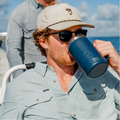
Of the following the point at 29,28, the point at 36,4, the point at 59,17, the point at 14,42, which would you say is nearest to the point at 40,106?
the point at 59,17

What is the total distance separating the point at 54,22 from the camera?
1.32 metres

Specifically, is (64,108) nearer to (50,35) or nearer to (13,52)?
(50,35)

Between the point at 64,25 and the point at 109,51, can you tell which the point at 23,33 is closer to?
the point at 64,25

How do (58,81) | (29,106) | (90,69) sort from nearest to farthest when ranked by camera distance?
1. (90,69)
2. (29,106)
3. (58,81)

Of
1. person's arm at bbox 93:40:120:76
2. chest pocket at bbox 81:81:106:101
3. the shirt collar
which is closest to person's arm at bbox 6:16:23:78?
the shirt collar

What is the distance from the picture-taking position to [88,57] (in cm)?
99

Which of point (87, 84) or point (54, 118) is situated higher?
point (87, 84)

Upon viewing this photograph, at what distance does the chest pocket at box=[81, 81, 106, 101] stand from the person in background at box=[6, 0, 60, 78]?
1.03 metres

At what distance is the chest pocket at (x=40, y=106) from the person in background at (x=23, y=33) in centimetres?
90

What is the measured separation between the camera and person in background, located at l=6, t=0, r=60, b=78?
2.21 m

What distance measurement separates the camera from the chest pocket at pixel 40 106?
1.27 meters

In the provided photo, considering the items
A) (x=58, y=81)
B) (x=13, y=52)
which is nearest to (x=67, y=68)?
(x=58, y=81)

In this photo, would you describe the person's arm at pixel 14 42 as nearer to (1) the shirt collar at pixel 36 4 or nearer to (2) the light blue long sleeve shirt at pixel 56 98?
(1) the shirt collar at pixel 36 4

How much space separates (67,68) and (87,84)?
0.72ft
